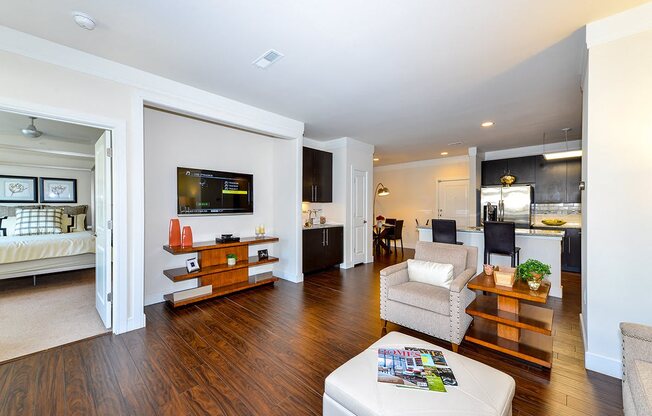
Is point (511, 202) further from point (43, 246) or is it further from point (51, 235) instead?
point (51, 235)

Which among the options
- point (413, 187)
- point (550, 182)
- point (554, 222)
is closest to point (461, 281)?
point (554, 222)

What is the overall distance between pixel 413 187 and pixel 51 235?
8.53 metres

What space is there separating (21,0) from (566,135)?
760 cm

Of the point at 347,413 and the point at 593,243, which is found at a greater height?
the point at 593,243

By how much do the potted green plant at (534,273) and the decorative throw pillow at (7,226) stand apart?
794cm

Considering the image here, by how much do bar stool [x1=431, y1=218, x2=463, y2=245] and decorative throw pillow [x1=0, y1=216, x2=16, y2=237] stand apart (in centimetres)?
764

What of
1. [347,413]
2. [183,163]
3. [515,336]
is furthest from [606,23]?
[183,163]

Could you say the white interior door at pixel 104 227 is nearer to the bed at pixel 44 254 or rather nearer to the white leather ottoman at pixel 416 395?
the bed at pixel 44 254

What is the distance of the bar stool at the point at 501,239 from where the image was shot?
3.77 meters

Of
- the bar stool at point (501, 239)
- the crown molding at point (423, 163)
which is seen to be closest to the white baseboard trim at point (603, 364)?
the bar stool at point (501, 239)

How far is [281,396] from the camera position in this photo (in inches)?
72.1

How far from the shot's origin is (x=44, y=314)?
3135 millimetres

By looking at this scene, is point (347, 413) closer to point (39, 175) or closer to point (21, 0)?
point (21, 0)

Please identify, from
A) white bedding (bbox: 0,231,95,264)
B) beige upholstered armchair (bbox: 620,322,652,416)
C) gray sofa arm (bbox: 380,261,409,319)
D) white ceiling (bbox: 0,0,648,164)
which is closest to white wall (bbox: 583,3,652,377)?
white ceiling (bbox: 0,0,648,164)
